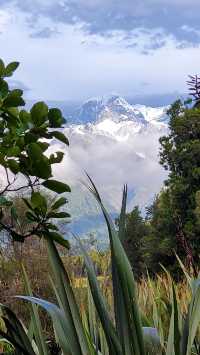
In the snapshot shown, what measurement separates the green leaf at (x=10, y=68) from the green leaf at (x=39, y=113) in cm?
14

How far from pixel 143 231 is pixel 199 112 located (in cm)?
3079

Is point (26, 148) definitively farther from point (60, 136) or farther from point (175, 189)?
point (175, 189)

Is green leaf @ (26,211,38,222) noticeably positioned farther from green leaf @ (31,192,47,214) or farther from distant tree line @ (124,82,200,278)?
distant tree line @ (124,82,200,278)

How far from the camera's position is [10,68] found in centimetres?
198

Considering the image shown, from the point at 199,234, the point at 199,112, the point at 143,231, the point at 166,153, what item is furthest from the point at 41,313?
the point at 143,231

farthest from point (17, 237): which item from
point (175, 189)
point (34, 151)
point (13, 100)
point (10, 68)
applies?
point (175, 189)

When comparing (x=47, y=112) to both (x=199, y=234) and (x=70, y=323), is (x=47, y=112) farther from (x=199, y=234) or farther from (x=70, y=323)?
(x=199, y=234)

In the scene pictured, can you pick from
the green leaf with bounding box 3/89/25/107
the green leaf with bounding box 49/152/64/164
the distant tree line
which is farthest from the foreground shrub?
the distant tree line

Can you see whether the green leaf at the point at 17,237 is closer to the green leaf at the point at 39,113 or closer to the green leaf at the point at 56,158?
the green leaf at the point at 56,158

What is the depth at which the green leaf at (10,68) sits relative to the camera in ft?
6.48

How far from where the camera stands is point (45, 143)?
2029mm

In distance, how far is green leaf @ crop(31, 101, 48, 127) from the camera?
196 cm

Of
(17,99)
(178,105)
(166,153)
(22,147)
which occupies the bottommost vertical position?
(22,147)

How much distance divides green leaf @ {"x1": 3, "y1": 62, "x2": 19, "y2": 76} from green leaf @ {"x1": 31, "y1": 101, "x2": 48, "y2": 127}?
136 millimetres
